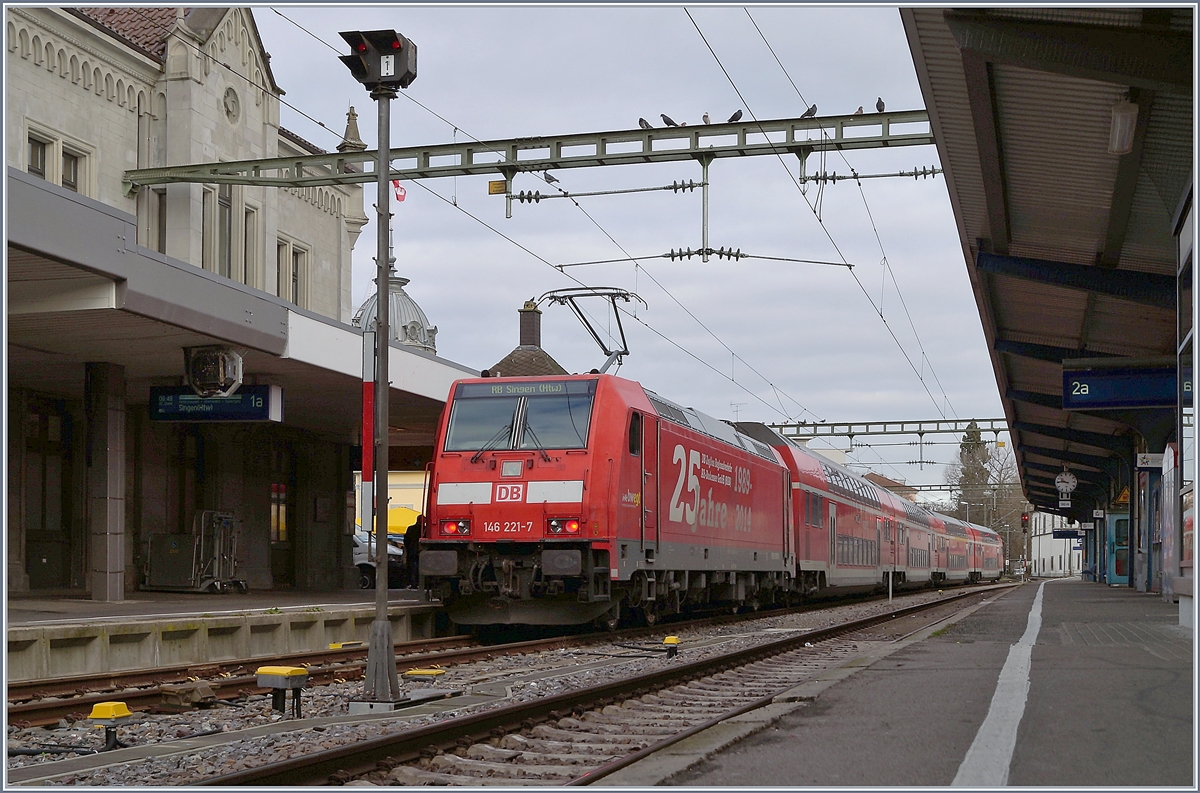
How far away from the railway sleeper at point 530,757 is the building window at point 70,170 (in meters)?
19.0

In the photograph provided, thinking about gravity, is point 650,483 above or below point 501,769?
above

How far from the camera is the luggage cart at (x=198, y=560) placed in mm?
24375

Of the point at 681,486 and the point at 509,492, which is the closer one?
the point at 509,492

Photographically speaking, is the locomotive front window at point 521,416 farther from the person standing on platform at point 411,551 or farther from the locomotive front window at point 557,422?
the person standing on platform at point 411,551

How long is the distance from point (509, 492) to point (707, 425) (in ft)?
17.3

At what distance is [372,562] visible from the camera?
3369 centimetres

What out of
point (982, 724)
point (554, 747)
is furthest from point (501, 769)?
point (982, 724)

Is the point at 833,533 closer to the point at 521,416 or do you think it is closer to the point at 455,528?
the point at 521,416

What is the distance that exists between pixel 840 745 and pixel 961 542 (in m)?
53.7

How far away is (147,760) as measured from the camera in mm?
7703

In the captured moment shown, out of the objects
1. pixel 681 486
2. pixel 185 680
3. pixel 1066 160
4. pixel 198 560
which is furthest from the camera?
pixel 198 560

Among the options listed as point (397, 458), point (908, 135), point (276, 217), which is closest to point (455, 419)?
point (908, 135)

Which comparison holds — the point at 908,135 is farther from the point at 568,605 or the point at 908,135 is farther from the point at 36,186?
the point at 36,186

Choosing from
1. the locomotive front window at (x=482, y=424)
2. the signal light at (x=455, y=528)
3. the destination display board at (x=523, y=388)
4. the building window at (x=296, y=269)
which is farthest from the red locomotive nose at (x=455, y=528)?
the building window at (x=296, y=269)
